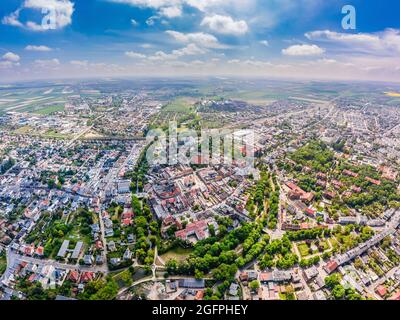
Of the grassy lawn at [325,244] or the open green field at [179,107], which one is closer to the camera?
the grassy lawn at [325,244]

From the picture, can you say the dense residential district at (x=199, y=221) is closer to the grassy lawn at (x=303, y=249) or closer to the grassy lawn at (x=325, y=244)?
the grassy lawn at (x=303, y=249)

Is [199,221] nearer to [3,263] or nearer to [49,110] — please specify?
[3,263]

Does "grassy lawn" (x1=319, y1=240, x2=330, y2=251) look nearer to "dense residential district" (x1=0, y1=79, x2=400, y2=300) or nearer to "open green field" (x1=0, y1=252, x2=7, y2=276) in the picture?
Answer: "dense residential district" (x1=0, y1=79, x2=400, y2=300)

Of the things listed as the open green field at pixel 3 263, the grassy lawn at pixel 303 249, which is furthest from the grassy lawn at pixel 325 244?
the open green field at pixel 3 263

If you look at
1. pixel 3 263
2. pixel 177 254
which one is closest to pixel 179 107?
pixel 177 254

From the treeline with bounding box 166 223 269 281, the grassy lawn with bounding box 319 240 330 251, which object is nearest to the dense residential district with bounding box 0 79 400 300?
the treeline with bounding box 166 223 269 281

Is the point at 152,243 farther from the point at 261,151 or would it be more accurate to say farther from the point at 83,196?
the point at 261,151
